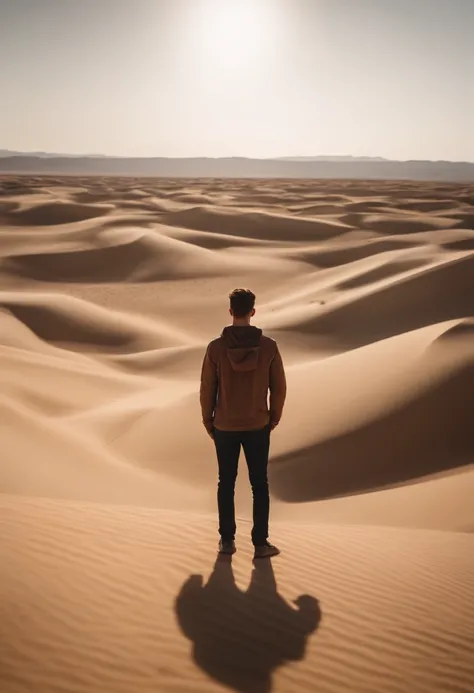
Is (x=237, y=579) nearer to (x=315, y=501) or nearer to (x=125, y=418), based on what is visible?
(x=315, y=501)

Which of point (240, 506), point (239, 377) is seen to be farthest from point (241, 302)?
point (240, 506)

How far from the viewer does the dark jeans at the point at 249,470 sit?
13.0ft

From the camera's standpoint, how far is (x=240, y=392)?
3.89 meters

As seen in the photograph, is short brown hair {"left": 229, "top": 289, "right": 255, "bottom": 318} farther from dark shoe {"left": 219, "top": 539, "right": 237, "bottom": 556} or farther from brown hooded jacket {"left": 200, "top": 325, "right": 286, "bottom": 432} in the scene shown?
dark shoe {"left": 219, "top": 539, "right": 237, "bottom": 556}

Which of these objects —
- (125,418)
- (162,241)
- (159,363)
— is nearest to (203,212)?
(162,241)

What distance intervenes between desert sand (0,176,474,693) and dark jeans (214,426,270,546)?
0.20 metres

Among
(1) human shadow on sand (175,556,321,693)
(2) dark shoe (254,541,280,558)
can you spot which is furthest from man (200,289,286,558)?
(1) human shadow on sand (175,556,321,693)

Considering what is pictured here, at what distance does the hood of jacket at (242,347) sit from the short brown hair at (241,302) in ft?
0.29

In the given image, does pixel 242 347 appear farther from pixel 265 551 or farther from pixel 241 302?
pixel 265 551

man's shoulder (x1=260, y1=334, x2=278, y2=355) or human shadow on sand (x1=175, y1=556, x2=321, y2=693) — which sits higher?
man's shoulder (x1=260, y1=334, x2=278, y2=355)

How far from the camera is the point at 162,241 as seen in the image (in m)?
28.5

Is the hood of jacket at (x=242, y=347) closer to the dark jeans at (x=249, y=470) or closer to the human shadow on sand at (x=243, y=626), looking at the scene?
the dark jeans at (x=249, y=470)

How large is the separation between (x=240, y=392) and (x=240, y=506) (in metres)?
2.94

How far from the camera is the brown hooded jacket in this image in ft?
12.6
